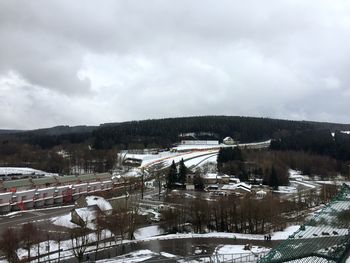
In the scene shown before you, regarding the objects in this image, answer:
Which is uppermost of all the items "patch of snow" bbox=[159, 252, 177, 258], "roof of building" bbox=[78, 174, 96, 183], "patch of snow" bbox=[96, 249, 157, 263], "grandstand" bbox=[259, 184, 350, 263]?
"grandstand" bbox=[259, 184, 350, 263]

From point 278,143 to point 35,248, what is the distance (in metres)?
56.5

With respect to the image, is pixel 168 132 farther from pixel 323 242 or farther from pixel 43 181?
pixel 323 242

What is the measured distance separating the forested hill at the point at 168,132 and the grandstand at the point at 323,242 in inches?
2490

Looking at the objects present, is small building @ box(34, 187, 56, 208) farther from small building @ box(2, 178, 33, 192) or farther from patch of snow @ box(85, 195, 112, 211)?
patch of snow @ box(85, 195, 112, 211)

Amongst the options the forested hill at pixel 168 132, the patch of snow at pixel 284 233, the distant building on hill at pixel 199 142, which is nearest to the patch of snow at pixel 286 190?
the patch of snow at pixel 284 233

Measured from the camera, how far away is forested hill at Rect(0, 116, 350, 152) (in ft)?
A: 278

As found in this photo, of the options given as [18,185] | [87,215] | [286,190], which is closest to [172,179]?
[286,190]

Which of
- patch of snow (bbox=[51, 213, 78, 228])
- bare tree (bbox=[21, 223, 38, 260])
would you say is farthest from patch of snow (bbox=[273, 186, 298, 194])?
bare tree (bbox=[21, 223, 38, 260])

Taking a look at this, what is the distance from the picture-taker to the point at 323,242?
13.3m

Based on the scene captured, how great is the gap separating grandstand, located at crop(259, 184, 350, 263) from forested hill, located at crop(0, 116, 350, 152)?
2490 inches

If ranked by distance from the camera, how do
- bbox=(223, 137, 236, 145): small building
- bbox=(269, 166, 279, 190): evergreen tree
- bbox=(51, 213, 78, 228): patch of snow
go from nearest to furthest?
1. bbox=(51, 213, 78, 228): patch of snow
2. bbox=(269, 166, 279, 190): evergreen tree
3. bbox=(223, 137, 236, 145): small building

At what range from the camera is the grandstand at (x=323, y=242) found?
1265 cm

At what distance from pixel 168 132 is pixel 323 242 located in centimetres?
8127

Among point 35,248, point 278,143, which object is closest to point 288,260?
point 35,248
